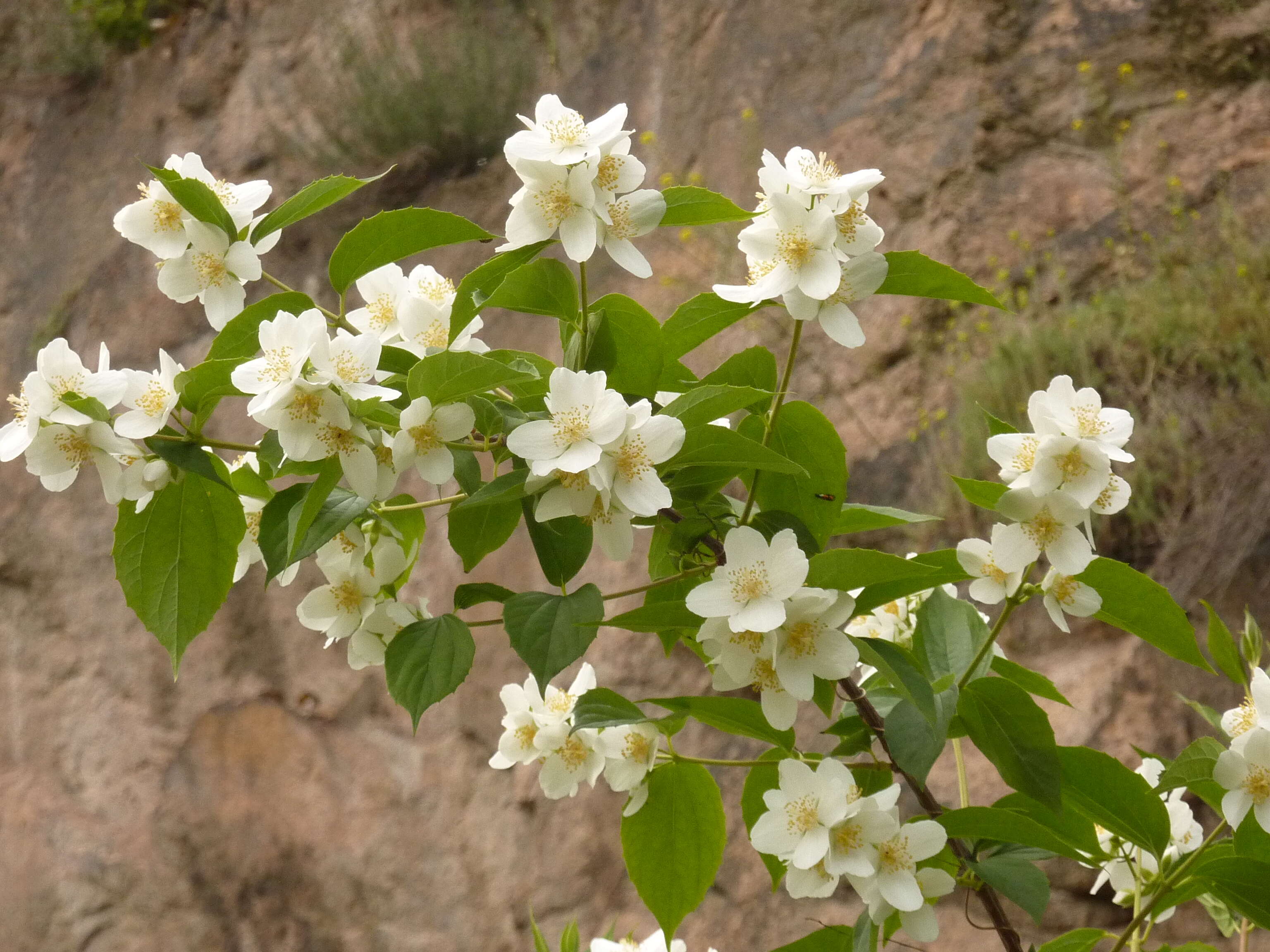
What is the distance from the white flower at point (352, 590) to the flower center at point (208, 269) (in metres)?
0.17

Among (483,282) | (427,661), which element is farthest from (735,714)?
(483,282)

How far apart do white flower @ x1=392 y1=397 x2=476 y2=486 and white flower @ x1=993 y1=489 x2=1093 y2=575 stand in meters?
0.27

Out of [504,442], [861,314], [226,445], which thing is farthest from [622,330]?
[861,314]

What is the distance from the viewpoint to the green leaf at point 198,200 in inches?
22.6

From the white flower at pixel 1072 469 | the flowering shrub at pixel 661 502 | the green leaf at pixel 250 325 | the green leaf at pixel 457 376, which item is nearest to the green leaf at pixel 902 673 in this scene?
the flowering shrub at pixel 661 502

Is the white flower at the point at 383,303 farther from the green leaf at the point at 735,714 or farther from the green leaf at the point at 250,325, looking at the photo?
the green leaf at the point at 735,714

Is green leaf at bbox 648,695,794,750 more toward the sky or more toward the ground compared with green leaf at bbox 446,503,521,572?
more toward the ground

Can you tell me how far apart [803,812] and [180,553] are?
1.17ft

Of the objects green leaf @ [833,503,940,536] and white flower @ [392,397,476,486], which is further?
green leaf @ [833,503,940,536]

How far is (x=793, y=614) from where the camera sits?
1.84ft

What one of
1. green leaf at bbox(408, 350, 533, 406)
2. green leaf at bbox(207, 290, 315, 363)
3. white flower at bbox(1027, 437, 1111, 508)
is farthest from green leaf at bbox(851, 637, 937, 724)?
green leaf at bbox(207, 290, 315, 363)

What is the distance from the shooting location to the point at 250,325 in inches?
23.6

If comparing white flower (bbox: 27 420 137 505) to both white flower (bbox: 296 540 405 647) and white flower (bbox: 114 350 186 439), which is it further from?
white flower (bbox: 296 540 405 647)

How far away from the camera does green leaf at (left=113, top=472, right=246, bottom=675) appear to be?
0.60 metres
